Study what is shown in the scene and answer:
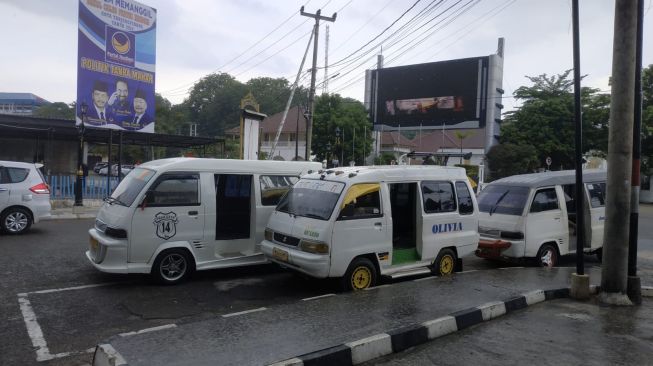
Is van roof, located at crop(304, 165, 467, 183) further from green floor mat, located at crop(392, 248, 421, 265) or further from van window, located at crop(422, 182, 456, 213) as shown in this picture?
green floor mat, located at crop(392, 248, 421, 265)

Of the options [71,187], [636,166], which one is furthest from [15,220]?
[636,166]

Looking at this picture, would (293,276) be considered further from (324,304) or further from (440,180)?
(440,180)

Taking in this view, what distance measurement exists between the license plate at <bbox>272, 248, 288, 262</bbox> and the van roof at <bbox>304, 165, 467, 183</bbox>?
1.35 meters

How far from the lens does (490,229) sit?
971cm

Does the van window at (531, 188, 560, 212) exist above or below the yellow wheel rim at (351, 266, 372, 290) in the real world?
above

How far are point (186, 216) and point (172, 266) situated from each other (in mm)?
791

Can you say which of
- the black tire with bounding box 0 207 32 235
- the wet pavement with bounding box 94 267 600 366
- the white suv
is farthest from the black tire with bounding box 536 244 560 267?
the black tire with bounding box 0 207 32 235

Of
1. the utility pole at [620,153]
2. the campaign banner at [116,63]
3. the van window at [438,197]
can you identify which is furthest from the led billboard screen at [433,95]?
the utility pole at [620,153]

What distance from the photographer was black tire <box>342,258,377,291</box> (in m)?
6.98

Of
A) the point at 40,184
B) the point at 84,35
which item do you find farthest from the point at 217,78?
the point at 40,184

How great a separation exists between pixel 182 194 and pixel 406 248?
3758 millimetres

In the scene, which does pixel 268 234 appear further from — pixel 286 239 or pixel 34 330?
pixel 34 330

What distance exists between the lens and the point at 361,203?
283 inches

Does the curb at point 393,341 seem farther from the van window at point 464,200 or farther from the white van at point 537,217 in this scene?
the white van at point 537,217
